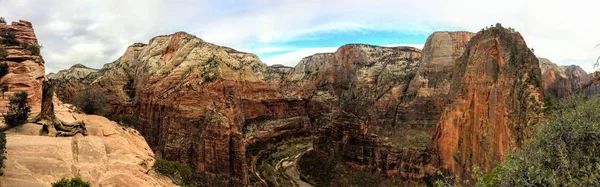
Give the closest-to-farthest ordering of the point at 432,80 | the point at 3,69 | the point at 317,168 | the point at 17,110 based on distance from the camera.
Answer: the point at 17,110 < the point at 3,69 < the point at 317,168 < the point at 432,80

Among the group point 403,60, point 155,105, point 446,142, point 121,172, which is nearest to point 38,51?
point 121,172

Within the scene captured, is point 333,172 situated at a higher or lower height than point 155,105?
lower

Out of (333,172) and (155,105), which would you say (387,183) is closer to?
(333,172)

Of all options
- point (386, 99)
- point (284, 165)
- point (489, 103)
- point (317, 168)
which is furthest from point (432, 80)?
point (489, 103)

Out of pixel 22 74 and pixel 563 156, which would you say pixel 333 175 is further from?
pixel 563 156

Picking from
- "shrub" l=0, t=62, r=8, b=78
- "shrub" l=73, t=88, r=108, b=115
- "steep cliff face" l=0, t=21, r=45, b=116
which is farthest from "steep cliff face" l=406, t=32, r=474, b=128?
"shrub" l=0, t=62, r=8, b=78

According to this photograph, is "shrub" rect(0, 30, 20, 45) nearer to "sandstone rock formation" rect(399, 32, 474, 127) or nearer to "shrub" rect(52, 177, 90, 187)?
"shrub" rect(52, 177, 90, 187)
